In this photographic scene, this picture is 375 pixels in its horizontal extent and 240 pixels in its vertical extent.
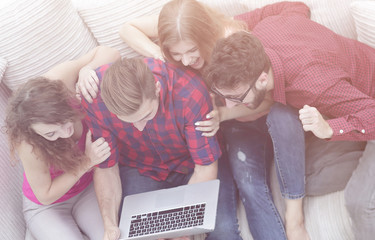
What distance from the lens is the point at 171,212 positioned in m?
1.49

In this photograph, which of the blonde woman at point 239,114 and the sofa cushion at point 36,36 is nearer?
the blonde woman at point 239,114

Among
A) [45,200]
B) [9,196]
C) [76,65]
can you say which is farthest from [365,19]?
[9,196]

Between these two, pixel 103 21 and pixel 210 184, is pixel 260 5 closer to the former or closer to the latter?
pixel 103 21

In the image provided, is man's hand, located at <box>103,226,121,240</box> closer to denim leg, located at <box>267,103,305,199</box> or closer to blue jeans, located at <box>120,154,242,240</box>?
blue jeans, located at <box>120,154,242,240</box>

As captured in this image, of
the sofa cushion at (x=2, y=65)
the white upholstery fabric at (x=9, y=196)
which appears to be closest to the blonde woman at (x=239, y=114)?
the sofa cushion at (x=2, y=65)

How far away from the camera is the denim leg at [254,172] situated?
1506mm

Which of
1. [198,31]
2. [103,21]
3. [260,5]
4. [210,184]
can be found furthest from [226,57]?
[103,21]

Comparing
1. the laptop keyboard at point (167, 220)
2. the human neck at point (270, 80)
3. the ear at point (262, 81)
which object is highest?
the ear at point (262, 81)

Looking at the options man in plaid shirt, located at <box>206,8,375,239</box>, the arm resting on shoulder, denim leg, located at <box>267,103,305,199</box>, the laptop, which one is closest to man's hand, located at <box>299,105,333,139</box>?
man in plaid shirt, located at <box>206,8,375,239</box>

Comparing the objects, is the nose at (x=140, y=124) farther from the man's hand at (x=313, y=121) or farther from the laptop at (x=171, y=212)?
the man's hand at (x=313, y=121)

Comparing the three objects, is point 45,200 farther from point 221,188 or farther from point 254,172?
point 254,172

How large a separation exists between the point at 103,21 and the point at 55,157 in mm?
692

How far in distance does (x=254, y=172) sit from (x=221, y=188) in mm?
143

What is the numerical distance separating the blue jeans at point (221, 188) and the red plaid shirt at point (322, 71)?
0.40 meters
